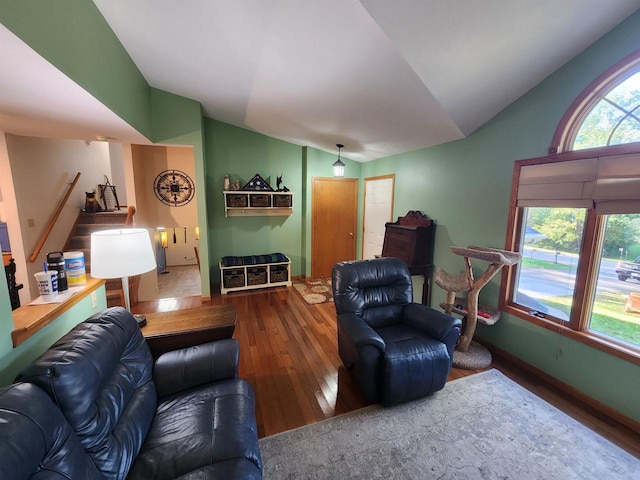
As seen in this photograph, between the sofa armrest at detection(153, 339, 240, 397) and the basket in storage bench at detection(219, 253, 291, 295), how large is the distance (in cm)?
269

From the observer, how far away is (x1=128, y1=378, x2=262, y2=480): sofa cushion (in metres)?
1.09

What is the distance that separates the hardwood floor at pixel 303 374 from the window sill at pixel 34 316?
4.62 ft

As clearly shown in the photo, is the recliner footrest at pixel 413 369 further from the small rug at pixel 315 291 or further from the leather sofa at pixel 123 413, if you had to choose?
the small rug at pixel 315 291

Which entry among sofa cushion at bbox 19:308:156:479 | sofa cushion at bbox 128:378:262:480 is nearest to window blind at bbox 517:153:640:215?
sofa cushion at bbox 128:378:262:480

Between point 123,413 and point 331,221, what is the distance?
4.24 m

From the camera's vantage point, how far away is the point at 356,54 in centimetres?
202

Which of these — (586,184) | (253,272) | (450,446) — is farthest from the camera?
(253,272)

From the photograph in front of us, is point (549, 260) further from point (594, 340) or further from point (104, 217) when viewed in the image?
point (104, 217)

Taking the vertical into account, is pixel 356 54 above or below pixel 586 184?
above

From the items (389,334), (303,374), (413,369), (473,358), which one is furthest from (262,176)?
(473,358)

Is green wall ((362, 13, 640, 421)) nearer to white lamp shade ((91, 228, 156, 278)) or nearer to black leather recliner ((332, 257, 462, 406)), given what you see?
black leather recliner ((332, 257, 462, 406))

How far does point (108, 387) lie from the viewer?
4.06 ft

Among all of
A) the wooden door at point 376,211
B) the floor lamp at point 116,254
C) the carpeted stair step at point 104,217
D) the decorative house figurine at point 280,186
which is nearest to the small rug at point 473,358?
the wooden door at point 376,211

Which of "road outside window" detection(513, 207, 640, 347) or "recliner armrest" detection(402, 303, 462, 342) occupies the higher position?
"road outside window" detection(513, 207, 640, 347)
